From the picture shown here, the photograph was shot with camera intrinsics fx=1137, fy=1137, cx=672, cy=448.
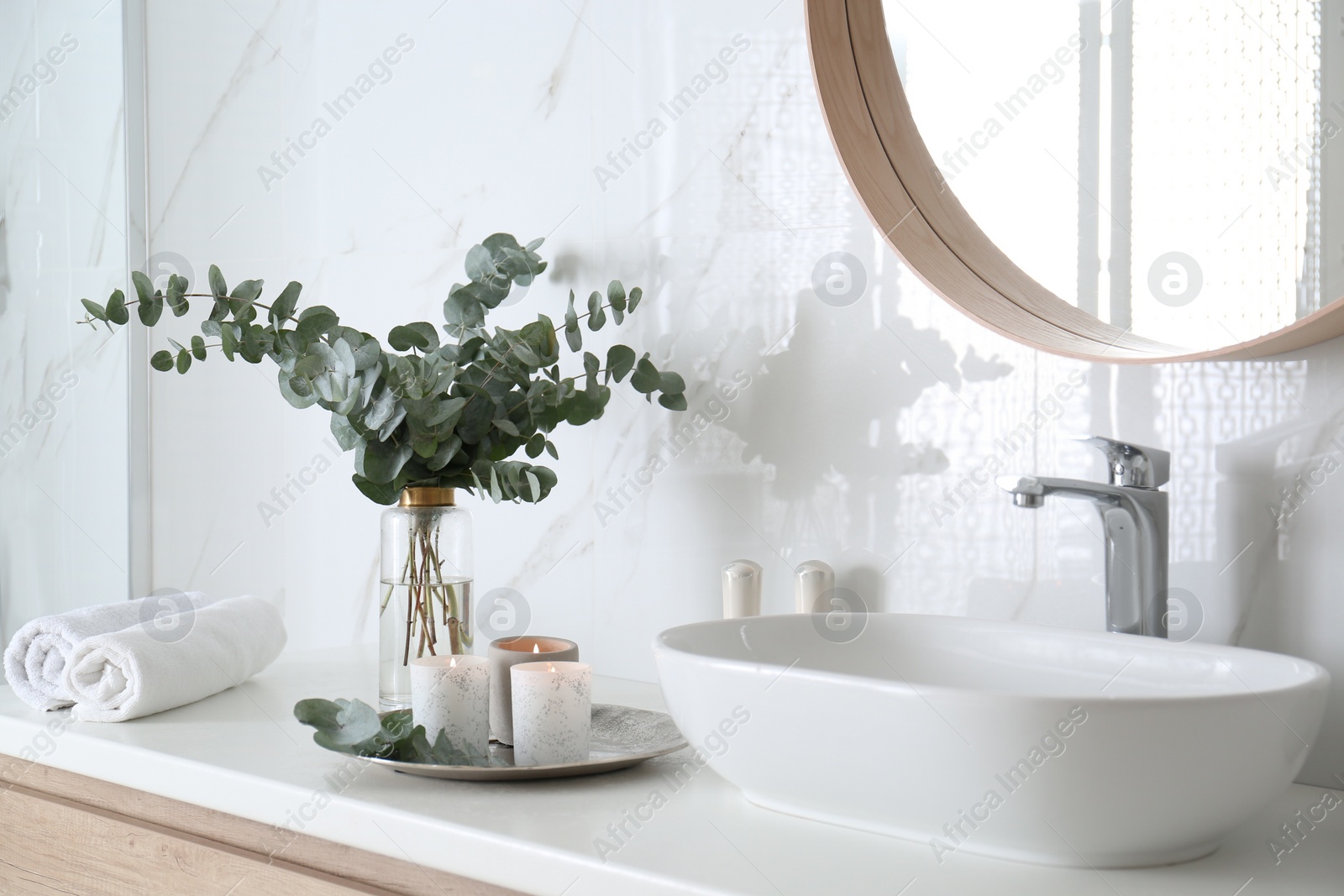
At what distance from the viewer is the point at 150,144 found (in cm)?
172

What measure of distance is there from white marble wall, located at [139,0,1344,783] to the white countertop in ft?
0.88

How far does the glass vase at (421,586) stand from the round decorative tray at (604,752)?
0.15 meters

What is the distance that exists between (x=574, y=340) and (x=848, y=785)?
0.61 metres

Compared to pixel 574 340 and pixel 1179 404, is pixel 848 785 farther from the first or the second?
pixel 574 340

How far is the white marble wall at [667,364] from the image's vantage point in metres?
0.91

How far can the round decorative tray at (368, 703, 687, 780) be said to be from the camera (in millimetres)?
814

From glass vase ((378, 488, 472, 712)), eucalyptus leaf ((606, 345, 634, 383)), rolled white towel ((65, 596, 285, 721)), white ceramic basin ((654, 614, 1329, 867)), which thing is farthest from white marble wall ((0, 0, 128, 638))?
white ceramic basin ((654, 614, 1329, 867))

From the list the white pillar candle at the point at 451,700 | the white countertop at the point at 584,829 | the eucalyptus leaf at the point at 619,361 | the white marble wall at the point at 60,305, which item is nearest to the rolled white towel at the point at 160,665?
the white countertop at the point at 584,829

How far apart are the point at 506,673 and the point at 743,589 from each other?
242 mm

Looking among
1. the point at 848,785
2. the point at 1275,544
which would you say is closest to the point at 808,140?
the point at 1275,544

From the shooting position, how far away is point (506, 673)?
3.15 feet

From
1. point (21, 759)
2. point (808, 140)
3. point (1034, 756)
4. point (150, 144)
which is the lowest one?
point (21, 759)

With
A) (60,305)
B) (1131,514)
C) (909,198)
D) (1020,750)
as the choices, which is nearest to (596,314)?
(909,198)

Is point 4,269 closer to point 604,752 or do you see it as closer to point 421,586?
point 421,586
